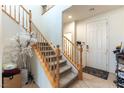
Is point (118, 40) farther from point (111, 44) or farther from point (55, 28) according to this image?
point (55, 28)

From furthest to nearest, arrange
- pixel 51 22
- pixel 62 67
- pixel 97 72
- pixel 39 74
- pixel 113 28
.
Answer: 1. pixel 51 22
2. pixel 97 72
3. pixel 113 28
4. pixel 62 67
5. pixel 39 74

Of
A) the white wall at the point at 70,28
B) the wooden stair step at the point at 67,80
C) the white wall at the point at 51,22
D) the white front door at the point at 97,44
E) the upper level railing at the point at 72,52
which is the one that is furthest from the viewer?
the white wall at the point at 70,28

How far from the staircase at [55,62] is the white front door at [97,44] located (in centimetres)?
71

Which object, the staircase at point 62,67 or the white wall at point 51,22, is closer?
the staircase at point 62,67

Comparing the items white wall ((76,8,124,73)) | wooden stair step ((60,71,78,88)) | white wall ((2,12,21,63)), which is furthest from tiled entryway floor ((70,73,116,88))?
white wall ((2,12,21,63))

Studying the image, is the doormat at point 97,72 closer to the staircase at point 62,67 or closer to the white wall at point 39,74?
the staircase at point 62,67

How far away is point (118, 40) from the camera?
11.3ft

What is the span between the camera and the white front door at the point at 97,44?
12.5ft

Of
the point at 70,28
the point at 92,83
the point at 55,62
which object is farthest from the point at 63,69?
the point at 70,28

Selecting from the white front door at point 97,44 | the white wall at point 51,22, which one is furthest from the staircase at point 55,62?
the white front door at point 97,44

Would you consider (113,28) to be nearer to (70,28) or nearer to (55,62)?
(70,28)

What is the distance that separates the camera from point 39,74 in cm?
296

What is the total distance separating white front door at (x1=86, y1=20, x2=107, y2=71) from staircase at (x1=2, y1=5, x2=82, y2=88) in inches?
27.9

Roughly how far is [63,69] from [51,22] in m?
1.77
